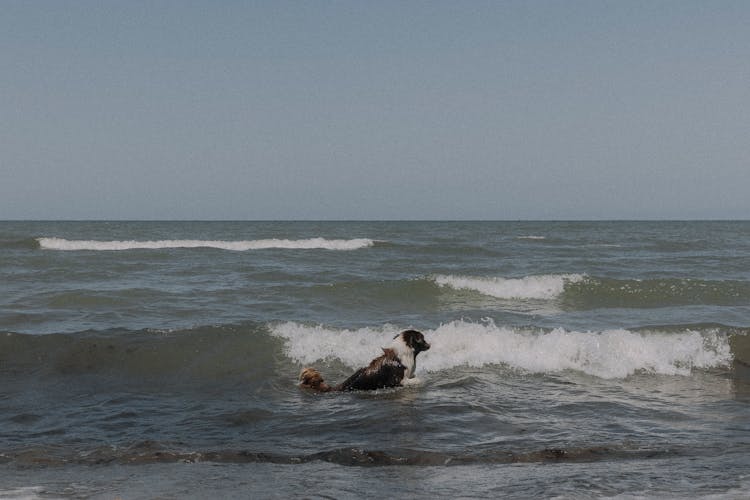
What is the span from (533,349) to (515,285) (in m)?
9.52

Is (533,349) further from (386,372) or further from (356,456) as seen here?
(356,456)

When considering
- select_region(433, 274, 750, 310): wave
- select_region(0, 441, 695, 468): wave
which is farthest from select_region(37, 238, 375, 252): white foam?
select_region(0, 441, 695, 468): wave

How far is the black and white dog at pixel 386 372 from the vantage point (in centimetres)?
973

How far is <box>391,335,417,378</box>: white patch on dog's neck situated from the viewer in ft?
32.7

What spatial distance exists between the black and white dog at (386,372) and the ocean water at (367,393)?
0.65 feet

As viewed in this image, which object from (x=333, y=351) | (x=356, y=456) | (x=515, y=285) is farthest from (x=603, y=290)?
(x=356, y=456)

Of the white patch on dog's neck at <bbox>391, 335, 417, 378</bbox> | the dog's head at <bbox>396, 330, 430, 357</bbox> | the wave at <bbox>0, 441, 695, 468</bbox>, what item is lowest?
the wave at <bbox>0, 441, 695, 468</bbox>

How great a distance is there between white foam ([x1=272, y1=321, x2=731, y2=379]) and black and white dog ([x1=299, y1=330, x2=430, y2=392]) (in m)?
1.37

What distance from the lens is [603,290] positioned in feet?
67.7

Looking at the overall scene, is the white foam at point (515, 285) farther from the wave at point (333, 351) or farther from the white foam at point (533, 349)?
the white foam at point (533, 349)

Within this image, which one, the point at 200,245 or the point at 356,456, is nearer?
the point at 356,456

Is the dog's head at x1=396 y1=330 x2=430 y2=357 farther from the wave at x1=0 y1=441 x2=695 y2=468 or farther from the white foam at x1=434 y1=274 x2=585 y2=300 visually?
the white foam at x1=434 y1=274 x2=585 y2=300

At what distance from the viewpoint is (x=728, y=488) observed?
18.3 feet

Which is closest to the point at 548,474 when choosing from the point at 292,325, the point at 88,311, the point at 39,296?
the point at 292,325
